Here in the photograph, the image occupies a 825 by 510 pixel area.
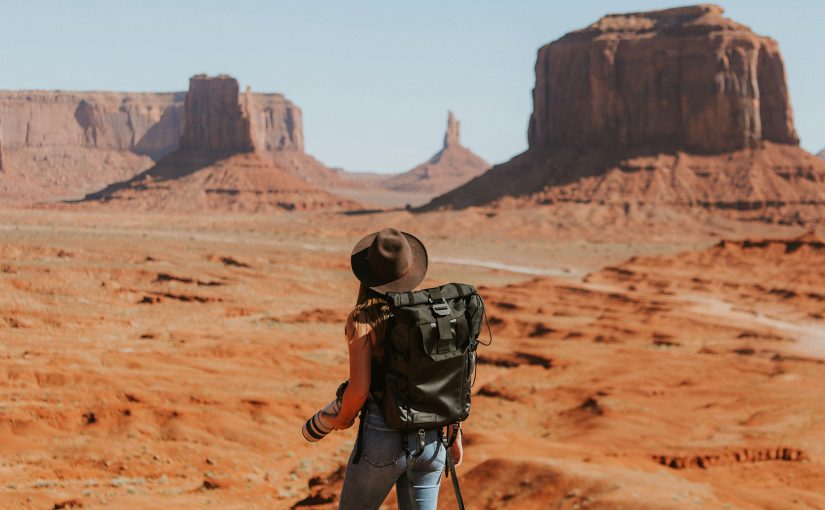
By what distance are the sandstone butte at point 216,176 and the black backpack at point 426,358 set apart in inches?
3799

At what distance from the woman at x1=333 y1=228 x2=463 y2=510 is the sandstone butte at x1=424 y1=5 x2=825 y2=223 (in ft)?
229

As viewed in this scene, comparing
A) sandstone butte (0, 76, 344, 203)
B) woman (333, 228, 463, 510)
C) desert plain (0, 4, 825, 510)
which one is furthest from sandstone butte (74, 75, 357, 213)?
woman (333, 228, 463, 510)

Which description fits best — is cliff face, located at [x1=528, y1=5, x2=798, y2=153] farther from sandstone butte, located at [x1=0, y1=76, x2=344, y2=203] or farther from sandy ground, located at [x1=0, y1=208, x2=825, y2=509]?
sandstone butte, located at [x1=0, y1=76, x2=344, y2=203]

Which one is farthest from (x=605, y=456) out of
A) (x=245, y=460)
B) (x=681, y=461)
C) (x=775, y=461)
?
(x=245, y=460)

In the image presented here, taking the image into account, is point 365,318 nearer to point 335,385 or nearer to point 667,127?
point 335,385

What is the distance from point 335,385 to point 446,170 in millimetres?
168811

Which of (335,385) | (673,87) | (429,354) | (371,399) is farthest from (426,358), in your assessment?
(673,87)

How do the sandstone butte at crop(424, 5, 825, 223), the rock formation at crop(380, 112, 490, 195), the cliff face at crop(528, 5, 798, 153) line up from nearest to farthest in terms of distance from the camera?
the sandstone butte at crop(424, 5, 825, 223)
the cliff face at crop(528, 5, 798, 153)
the rock formation at crop(380, 112, 490, 195)

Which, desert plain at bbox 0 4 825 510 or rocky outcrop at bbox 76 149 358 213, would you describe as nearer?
desert plain at bbox 0 4 825 510

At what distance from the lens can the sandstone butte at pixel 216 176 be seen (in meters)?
103

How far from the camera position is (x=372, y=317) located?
4.30 meters

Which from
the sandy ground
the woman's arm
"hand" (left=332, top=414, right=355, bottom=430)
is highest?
the woman's arm

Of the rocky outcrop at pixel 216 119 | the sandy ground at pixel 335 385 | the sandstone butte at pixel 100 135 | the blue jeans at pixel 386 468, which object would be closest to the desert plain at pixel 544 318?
the sandy ground at pixel 335 385

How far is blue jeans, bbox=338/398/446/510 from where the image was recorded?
4430mm
